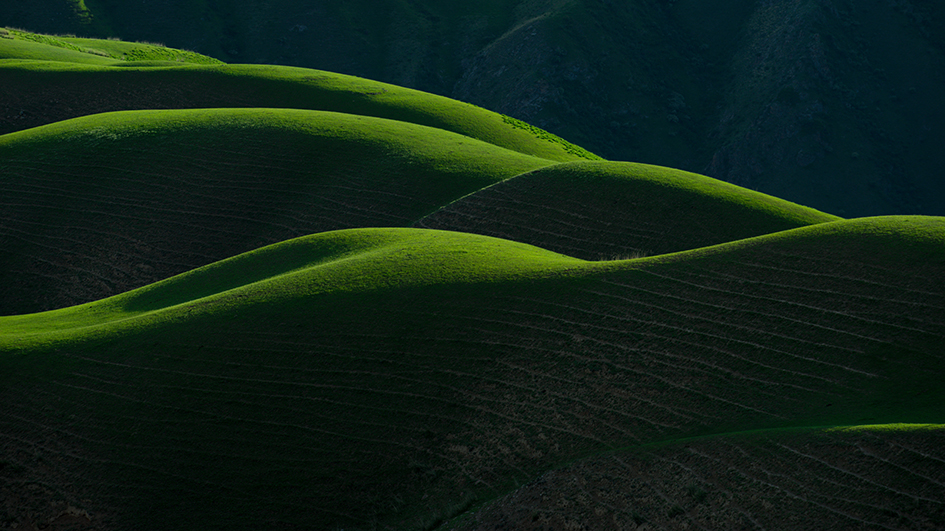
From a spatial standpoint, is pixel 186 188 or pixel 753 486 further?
pixel 186 188

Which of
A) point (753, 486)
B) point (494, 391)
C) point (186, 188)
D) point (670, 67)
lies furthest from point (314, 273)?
point (670, 67)

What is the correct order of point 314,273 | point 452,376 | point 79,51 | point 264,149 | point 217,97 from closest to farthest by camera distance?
point 452,376
point 314,273
point 264,149
point 217,97
point 79,51

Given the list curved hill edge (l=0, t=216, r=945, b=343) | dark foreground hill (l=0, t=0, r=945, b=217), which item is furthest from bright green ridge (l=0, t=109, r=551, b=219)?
dark foreground hill (l=0, t=0, r=945, b=217)

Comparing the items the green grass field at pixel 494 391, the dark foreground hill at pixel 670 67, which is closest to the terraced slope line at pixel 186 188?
the green grass field at pixel 494 391

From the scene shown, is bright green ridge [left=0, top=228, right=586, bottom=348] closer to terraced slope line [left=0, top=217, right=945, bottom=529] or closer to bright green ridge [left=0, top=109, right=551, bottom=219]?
terraced slope line [left=0, top=217, right=945, bottom=529]

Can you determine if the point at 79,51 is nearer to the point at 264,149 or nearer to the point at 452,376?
the point at 264,149
